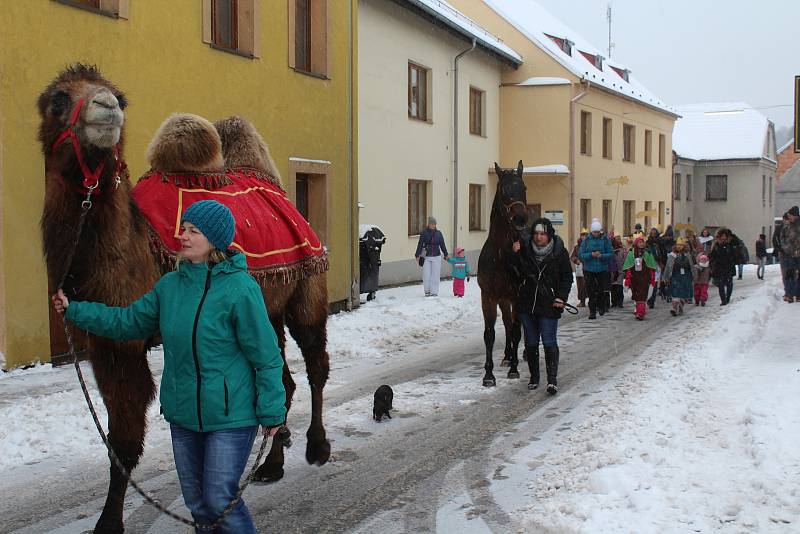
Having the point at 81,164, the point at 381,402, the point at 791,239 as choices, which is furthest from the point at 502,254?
the point at 791,239

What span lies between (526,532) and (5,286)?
673 cm

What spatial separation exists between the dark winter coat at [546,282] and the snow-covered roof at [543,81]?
20693 mm

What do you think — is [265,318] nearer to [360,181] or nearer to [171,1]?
[171,1]

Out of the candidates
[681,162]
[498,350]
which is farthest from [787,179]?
[498,350]

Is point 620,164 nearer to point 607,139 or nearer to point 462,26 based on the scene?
point 607,139

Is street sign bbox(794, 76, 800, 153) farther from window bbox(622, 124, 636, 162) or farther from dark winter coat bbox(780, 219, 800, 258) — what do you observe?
window bbox(622, 124, 636, 162)

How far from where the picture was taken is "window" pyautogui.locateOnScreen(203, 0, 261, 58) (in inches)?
489

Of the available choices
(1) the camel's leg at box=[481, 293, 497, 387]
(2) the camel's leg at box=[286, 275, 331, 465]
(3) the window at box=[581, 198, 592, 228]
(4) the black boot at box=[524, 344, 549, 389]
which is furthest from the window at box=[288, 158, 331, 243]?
(3) the window at box=[581, 198, 592, 228]

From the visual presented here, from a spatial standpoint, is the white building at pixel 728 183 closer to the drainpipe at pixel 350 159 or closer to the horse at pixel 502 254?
the drainpipe at pixel 350 159

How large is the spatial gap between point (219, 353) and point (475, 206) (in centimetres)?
2309

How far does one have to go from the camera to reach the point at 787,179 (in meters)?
62.3

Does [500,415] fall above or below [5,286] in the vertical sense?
below

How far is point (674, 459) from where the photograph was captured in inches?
218

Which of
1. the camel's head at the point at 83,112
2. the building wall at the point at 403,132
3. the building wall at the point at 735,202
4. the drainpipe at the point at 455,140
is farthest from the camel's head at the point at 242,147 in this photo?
the building wall at the point at 735,202
